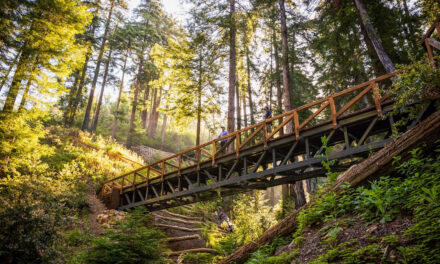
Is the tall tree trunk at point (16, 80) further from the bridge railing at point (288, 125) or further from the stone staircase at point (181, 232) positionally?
the stone staircase at point (181, 232)

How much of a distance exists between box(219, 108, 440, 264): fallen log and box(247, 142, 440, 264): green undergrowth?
0.13 m

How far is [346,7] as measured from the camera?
962 cm

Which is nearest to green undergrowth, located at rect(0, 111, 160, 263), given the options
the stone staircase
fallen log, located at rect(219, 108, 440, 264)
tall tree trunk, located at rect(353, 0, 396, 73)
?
fallen log, located at rect(219, 108, 440, 264)

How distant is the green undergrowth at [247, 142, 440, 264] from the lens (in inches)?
79.1

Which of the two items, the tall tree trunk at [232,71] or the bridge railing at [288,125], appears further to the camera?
the tall tree trunk at [232,71]

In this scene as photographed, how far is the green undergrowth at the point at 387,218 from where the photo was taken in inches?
79.1

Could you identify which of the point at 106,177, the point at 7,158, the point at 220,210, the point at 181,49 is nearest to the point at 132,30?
the point at 181,49

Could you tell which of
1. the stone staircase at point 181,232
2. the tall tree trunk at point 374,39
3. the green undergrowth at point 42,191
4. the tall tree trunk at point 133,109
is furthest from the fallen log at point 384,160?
the tall tree trunk at point 133,109

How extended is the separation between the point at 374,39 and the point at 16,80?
1476 cm

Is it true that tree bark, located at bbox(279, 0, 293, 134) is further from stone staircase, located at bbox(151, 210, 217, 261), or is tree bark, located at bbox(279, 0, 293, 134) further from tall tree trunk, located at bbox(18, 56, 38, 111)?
tall tree trunk, located at bbox(18, 56, 38, 111)

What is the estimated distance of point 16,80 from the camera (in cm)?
999

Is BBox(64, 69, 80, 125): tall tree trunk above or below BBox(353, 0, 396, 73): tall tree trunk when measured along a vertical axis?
above


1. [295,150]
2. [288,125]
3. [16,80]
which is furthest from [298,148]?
[16,80]

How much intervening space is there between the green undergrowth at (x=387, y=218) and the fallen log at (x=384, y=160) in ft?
0.41
